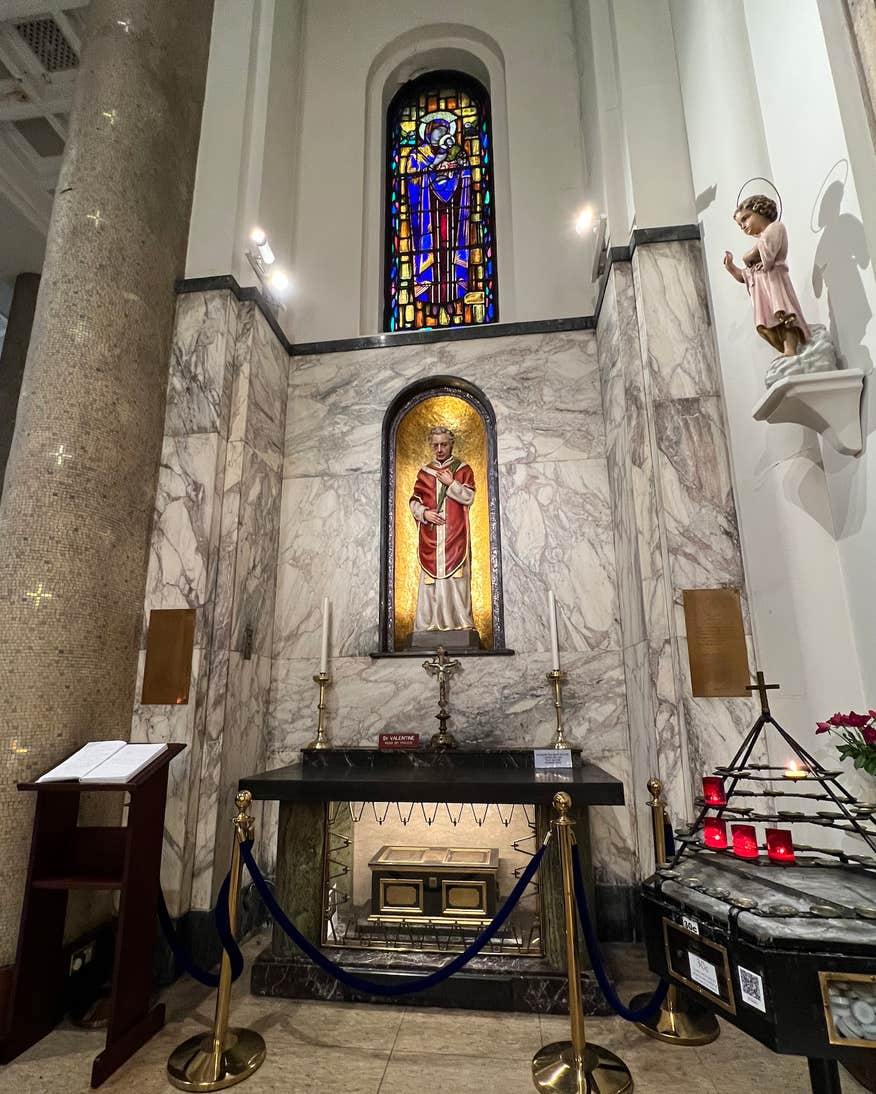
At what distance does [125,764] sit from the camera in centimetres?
336

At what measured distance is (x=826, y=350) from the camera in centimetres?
340

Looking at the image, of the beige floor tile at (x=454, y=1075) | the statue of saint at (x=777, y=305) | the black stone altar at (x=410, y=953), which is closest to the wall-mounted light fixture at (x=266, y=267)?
the statue of saint at (x=777, y=305)

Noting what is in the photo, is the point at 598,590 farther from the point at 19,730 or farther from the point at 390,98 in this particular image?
the point at 390,98

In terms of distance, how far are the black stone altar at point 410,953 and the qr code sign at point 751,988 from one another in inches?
55.4

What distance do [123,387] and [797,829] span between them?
5.19m

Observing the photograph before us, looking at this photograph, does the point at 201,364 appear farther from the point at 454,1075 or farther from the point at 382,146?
the point at 454,1075

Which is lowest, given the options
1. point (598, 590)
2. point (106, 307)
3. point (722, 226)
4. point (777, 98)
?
point (598, 590)

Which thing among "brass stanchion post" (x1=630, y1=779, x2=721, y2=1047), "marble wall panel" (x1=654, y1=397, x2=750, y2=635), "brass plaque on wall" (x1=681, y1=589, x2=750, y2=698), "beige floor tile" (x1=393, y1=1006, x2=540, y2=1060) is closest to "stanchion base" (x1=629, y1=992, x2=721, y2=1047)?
"brass stanchion post" (x1=630, y1=779, x2=721, y2=1047)

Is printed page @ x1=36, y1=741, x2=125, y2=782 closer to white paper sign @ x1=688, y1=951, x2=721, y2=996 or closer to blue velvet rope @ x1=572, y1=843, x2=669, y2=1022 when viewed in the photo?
blue velvet rope @ x1=572, y1=843, x2=669, y2=1022

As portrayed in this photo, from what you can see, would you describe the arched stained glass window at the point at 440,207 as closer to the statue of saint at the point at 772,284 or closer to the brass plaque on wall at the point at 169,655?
the statue of saint at the point at 772,284

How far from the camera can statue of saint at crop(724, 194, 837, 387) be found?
11.2 feet

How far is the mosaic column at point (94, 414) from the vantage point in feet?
12.4

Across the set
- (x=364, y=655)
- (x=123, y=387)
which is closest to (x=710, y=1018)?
(x=364, y=655)

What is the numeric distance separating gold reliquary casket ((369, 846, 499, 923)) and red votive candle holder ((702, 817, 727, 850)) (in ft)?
5.32
